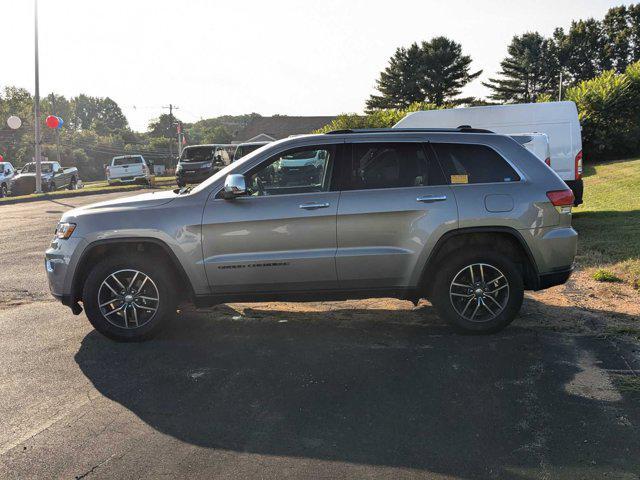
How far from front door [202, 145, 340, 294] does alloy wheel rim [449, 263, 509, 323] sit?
1.16 m

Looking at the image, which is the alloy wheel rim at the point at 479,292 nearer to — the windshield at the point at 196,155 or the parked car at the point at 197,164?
the parked car at the point at 197,164

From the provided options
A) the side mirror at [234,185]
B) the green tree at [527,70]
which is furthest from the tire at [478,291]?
the green tree at [527,70]

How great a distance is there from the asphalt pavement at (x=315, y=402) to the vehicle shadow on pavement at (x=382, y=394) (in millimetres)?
14

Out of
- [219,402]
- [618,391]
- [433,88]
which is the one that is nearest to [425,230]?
[618,391]

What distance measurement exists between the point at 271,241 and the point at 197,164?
69.0 ft

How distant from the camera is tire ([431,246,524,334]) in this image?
5434 millimetres

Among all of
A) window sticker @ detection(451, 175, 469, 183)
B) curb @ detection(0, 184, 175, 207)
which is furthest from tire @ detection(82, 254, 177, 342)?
curb @ detection(0, 184, 175, 207)

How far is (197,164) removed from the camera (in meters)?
25.6

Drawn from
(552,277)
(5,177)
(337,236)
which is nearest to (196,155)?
(5,177)

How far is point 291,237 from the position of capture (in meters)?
5.34

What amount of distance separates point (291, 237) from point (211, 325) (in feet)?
4.65

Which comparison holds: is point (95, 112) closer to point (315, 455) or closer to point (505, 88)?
point (505, 88)

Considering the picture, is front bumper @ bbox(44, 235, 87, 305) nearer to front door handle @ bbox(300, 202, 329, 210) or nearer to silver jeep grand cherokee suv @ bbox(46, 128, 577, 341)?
silver jeep grand cherokee suv @ bbox(46, 128, 577, 341)

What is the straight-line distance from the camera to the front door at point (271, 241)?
17.5ft
